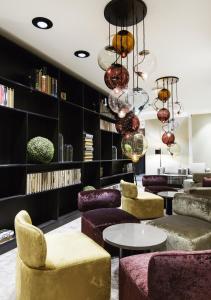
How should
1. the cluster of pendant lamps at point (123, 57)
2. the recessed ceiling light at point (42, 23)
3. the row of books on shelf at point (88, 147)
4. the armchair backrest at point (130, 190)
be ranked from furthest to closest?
the row of books on shelf at point (88, 147) → the armchair backrest at point (130, 190) → the recessed ceiling light at point (42, 23) → the cluster of pendant lamps at point (123, 57)

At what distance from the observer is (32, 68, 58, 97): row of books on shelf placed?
142 inches

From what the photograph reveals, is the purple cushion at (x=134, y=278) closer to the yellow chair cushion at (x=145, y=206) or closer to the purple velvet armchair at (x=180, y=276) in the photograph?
the purple velvet armchair at (x=180, y=276)

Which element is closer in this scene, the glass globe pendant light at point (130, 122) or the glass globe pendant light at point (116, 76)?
the glass globe pendant light at point (116, 76)

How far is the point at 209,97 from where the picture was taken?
6488 mm

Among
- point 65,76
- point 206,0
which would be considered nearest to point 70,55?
point 65,76

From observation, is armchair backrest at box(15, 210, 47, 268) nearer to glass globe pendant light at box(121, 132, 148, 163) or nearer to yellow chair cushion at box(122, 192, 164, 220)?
glass globe pendant light at box(121, 132, 148, 163)

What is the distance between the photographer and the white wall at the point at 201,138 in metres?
8.77

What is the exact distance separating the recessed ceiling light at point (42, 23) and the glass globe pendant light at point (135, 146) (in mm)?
2240

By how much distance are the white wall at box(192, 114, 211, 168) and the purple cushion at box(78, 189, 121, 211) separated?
20.7ft

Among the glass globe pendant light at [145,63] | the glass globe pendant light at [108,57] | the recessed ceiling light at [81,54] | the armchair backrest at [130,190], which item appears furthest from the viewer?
the armchair backrest at [130,190]

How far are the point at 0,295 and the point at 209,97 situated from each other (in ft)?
21.2

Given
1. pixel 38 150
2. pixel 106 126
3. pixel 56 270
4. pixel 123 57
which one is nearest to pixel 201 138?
pixel 106 126

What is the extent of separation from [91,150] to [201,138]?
18.0 feet

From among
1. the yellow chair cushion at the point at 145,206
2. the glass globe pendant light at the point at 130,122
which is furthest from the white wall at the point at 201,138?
the glass globe pendant light at the point at 130,122
